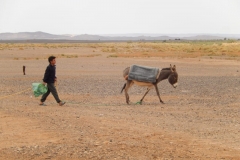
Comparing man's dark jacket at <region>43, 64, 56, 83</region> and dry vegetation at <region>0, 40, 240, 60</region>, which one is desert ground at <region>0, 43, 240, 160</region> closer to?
man's dark jacket at <region>43, 64, 56, 83</region>

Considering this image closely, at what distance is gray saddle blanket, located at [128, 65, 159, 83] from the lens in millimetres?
18375

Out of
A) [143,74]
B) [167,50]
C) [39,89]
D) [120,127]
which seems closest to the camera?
[120,127]

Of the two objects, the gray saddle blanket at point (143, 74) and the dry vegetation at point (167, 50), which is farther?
the dry vegetation at point (167, 50)

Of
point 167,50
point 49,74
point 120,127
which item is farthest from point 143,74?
point 167,50

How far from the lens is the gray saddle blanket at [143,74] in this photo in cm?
1838

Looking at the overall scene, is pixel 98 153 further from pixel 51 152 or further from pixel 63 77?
pixel 63 77

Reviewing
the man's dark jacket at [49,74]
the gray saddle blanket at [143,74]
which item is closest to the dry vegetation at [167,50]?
the gray saddle blanket at [143,74]

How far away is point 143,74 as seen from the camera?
1847cm

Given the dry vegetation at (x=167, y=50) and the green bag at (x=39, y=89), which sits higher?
the green bag at (x=39, y=89)

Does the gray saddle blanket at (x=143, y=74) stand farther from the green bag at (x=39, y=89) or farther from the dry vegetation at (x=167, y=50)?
the dry vegetation at (x=167, y=50)

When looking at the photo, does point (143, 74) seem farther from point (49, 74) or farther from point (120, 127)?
point (120, 127)

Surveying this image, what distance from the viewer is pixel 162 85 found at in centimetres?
2622

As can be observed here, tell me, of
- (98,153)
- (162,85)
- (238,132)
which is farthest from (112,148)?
(162,85)

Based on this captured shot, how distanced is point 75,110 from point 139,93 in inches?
277
